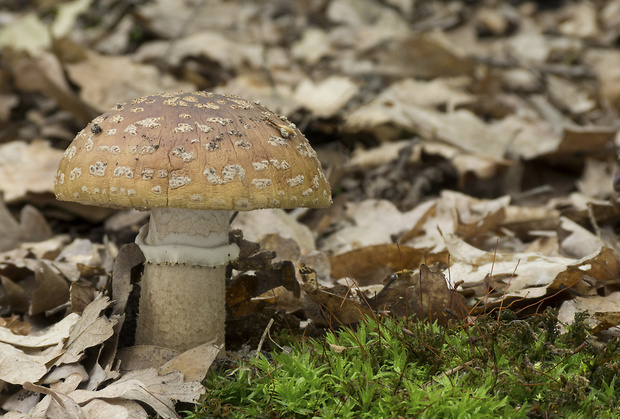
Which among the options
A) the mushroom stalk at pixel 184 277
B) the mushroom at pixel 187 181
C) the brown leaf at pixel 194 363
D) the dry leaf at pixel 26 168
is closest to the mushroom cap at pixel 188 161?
the mushroom at pixel 187 181

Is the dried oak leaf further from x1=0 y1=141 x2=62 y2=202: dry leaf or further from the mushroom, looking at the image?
x1=0 y1=141 x2=62 y2=202: dry leaf

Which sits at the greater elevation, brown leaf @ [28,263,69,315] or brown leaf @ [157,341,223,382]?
brown leaf @ [157,341,223,382]

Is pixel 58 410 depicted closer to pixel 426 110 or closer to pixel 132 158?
pixel 132 158

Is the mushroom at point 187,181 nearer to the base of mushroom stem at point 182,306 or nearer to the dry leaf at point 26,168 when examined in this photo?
the base of mushroom stem at point 182,306

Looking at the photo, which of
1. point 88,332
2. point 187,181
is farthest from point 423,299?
point 88,332

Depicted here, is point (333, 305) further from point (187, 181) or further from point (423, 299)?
point (187, 181)

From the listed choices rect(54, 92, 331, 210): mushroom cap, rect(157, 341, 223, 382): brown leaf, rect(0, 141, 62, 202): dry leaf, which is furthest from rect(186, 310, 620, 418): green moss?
rect(0, 141, 62, 202): dry leaf

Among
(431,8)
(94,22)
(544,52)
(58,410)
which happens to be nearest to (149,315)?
(58,410)
